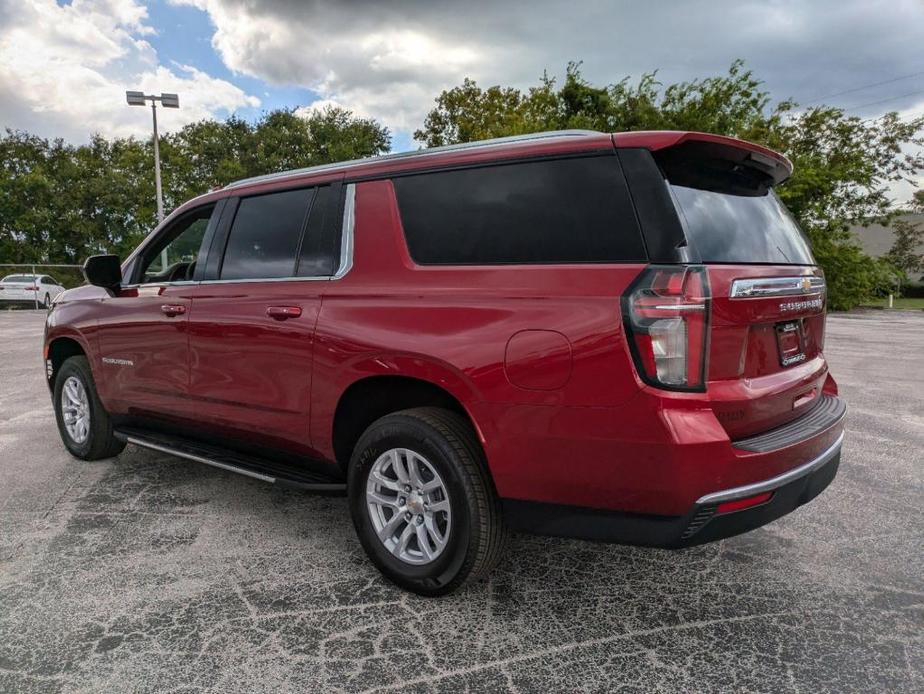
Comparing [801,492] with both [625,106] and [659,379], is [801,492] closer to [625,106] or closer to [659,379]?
[659,379]

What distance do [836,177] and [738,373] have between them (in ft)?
86.8

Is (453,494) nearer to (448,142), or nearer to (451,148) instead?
(451,148)

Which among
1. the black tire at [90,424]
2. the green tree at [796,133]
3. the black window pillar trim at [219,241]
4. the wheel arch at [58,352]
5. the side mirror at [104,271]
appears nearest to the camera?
the black window pillar trim at [219,241]

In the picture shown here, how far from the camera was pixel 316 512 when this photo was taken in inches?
154

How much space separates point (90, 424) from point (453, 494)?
3379 mm

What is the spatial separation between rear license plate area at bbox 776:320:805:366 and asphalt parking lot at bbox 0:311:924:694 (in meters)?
1.04

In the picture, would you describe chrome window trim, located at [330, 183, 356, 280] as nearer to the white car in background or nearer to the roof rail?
the roof rail

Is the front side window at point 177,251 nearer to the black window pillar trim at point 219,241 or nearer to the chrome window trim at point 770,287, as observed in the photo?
the black window pillar trim at point 219,241

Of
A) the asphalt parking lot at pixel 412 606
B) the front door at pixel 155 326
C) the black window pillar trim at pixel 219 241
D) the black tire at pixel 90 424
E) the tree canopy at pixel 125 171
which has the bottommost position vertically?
the asphalt parking lot at pixel 412 606

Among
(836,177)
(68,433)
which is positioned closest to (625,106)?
(836,177)

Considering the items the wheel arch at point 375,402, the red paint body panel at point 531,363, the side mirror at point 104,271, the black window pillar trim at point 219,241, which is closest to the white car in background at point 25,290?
the side mirror at point 104,271

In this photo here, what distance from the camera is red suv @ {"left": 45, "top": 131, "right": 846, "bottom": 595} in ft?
7.50

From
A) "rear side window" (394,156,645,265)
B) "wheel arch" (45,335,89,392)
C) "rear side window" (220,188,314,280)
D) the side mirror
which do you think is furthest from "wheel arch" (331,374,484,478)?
"wheel arch" (45,335,89,392)

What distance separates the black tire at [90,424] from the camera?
4.75m
